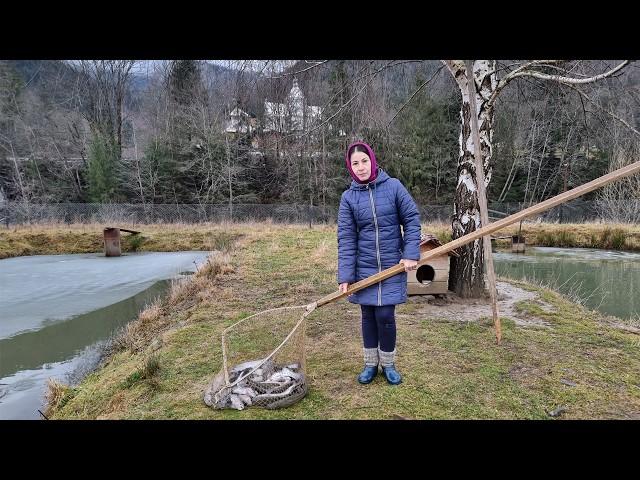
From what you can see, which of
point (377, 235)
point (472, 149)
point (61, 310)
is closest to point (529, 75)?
point (472, 149)

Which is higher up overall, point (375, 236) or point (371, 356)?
point (375, 236)

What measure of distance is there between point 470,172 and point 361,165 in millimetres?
2699

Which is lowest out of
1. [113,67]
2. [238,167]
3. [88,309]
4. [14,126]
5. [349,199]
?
[88,309]

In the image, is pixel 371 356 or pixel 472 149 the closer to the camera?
pixel 371 356

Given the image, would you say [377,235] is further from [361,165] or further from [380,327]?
[380,327]

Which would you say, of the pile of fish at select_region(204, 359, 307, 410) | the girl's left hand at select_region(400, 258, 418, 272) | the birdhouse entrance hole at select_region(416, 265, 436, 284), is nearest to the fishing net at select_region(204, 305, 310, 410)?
the pile of fish at select_region(204, 359, 307, 410)

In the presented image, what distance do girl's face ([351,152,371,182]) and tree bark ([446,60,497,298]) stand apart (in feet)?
8.75

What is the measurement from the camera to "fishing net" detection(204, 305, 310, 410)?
2.89m

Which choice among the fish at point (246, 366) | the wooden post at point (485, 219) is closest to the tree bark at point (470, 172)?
the wooden post at point (485, 219)

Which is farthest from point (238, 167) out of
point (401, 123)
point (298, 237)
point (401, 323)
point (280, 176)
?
point (401, 323)

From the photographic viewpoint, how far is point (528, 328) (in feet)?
14.7

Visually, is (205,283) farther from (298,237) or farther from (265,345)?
(298,237)

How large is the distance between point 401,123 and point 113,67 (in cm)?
1994

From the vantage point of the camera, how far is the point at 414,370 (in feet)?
11.3
